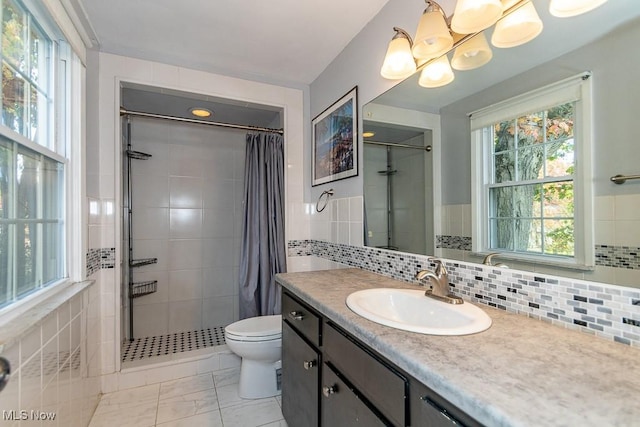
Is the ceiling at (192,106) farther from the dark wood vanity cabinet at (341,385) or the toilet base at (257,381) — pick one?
the toilet base at (257,381)

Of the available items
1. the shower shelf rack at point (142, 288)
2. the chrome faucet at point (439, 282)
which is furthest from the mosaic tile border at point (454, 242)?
the shower shelf rack at point (142, 288)

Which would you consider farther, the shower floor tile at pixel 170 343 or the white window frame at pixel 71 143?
the shower floor tile at pixel 170 343

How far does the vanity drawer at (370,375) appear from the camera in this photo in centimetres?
73

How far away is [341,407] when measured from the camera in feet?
3.26

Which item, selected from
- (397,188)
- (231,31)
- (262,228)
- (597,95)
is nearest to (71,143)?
(231,31)

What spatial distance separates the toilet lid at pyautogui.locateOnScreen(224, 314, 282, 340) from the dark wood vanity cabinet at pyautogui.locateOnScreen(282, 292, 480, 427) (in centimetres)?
30

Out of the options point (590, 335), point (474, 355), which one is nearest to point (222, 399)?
point (474, 355)

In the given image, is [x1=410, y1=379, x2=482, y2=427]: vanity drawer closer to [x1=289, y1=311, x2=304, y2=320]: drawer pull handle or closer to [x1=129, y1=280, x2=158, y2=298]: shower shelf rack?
[x1=289, y1=311, x2=304, y2=320]: drawer pull handle

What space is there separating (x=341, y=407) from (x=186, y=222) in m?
2.51

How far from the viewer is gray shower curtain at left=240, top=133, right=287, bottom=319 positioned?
2.38 meters

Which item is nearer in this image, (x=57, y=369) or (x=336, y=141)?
(x=57, y=369)

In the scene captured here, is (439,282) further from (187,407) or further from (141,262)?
(141,262)

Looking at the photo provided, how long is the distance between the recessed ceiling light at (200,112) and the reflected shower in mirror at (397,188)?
1.70m

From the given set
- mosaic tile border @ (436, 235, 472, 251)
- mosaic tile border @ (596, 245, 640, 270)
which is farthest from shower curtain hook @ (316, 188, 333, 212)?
mosaic tile border @ (596, 245, 640, 270)
